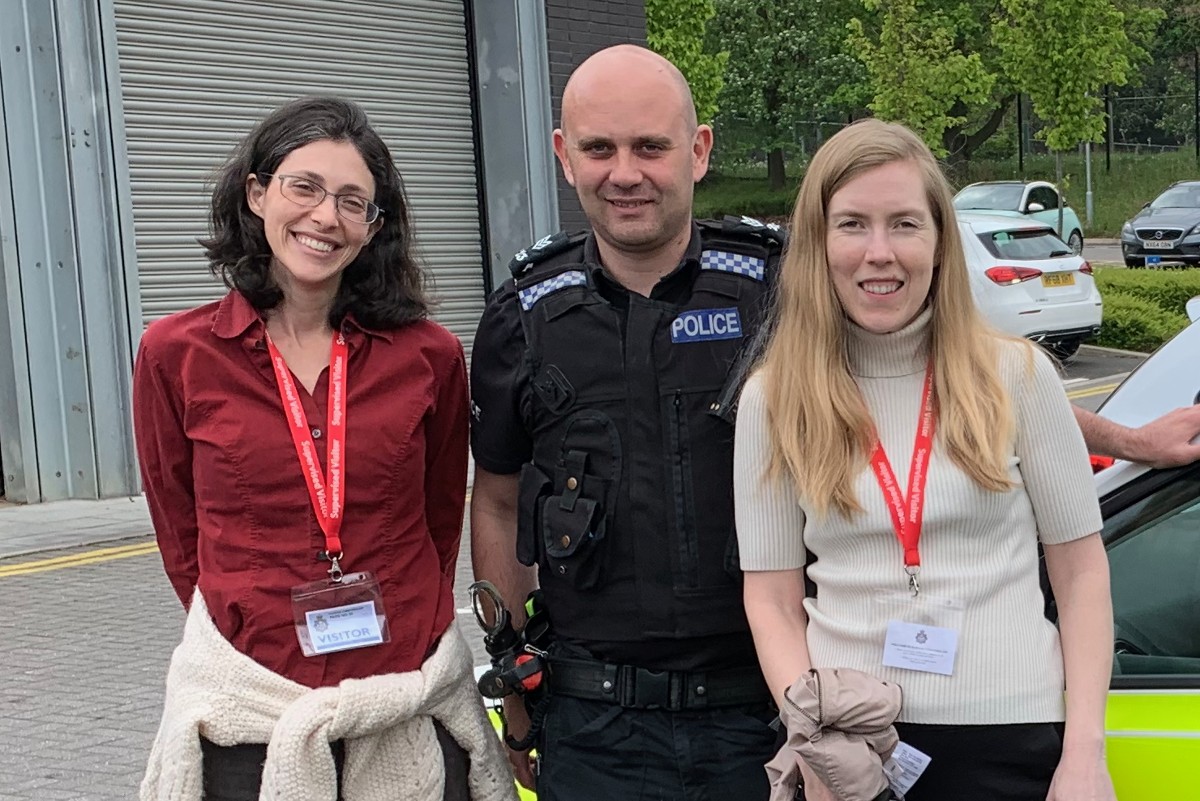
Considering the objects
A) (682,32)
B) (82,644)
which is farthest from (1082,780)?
(682,32)

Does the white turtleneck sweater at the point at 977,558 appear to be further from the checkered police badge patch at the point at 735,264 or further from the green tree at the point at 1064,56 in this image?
the green tree at the point at 1064,56

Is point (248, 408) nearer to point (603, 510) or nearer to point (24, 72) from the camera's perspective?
point (603, 510)

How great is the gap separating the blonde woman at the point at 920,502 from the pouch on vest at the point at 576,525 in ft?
1.15

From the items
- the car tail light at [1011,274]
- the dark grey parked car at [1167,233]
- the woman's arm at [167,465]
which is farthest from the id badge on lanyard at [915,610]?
the dark grey parked car at [1167,233]

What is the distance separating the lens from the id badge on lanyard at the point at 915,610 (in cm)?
209

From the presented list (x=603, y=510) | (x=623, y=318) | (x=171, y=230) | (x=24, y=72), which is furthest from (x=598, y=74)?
(x=171, y=230)

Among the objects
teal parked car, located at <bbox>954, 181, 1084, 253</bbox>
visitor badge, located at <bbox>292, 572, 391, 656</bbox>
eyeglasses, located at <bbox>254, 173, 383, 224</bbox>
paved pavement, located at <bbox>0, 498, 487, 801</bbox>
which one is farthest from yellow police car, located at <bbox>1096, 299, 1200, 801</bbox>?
teal parked car, located at <bbox>954, 181, 1084, 253</bbox>

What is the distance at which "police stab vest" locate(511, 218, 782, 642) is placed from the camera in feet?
8.26

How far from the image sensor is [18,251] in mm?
9539

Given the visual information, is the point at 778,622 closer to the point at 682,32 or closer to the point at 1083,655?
the point at 1083,655

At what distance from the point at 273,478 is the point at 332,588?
0.21m

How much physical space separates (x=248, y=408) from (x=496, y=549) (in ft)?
2.08

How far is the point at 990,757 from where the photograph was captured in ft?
6.90

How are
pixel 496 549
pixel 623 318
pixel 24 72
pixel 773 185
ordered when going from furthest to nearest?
pixel 773 185 → pixel 24 72 → pixel 496 549 → pixel 623 318
